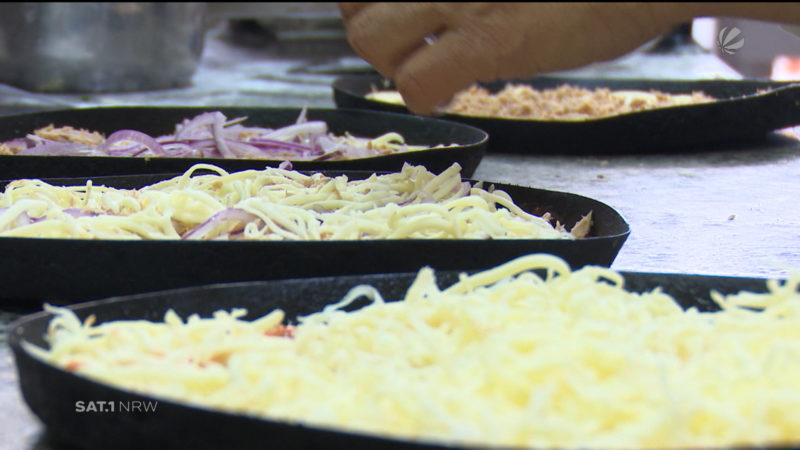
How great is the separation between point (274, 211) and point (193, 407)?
0.72m

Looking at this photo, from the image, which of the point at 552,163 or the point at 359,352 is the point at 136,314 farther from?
the point at 552,163

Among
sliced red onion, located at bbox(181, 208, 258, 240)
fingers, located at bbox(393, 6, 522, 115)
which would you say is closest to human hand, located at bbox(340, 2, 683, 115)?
fingers, located at bbox(393, 6, 522, 115)

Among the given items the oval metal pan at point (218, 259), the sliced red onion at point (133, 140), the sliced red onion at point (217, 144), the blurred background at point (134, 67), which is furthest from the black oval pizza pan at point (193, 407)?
the blurred background at point (134, 67)

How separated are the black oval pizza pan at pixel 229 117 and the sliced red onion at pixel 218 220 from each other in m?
0.43

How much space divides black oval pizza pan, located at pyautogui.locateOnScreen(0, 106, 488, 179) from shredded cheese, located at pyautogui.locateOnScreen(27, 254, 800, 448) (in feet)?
2.98

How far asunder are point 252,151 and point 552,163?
93 centimetres

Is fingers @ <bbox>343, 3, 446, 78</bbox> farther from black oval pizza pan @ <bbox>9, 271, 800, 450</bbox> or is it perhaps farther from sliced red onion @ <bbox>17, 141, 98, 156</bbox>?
sliced red onion @ <bbox>17, 141, 98, 156</bbox>

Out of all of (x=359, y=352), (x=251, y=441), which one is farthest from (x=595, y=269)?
(x=251, y=441)

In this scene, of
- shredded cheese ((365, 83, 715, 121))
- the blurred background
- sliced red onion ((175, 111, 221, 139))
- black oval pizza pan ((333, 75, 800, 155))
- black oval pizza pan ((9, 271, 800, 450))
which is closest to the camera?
black oval pizza pan ((9, 271, 800, 450))

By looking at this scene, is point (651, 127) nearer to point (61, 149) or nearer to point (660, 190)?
point (660, 190)

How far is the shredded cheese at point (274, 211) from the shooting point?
1416 millimetres

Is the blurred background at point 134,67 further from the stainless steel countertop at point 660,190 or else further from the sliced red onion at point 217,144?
the sliced red onion at point 217,144

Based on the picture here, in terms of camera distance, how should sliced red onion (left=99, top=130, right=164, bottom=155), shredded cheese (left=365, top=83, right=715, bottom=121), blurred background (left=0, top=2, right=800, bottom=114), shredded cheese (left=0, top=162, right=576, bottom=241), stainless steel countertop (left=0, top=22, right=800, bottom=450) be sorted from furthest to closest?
blurred background (left=0, top=2, right=800, bottom=114)
shredded cheese (left=365, top=83, right=715, bottom=121)
sliced red onion (left=99, top=130, right=164, bottom=155)
stainless steel countertop (left=0, top=22, right=800, bottom=450)
shredded cheese (left=0, top=162, right=576, bottom=241)

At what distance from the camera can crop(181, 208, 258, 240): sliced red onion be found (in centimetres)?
142
